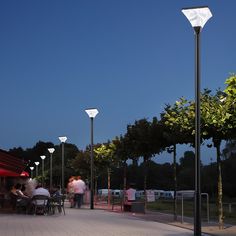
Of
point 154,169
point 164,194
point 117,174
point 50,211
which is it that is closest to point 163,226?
point 50,211

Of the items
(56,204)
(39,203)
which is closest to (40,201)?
(39,203)

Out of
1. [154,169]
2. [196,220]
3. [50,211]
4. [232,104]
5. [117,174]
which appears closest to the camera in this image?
[196,220]

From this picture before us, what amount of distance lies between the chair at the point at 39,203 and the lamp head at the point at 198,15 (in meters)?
11.3

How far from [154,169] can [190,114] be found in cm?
7378

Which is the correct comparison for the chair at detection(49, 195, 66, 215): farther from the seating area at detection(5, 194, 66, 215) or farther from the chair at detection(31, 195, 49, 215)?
the chair at detection(31, 195, 49, 215)

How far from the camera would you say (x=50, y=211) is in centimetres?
2555

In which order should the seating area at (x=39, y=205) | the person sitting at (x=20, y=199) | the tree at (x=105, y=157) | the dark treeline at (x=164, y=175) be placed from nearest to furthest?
1. the seating area at (x=39, y=205)
2. the person sitting at (x=20, y=199)
3. the tree at (x=105, y=157)
4. the dark treeline at (x=164, y=175)

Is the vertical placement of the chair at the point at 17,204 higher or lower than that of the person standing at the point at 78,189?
lower

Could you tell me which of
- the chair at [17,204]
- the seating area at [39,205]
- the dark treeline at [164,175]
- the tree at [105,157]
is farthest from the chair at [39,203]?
the dark treeline at [164,175]

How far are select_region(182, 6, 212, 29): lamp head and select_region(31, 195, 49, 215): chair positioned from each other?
37.0 ft

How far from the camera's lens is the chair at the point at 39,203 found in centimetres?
2375

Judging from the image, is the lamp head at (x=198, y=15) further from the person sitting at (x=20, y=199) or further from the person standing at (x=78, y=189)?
the person standing at (x=78, y=189)

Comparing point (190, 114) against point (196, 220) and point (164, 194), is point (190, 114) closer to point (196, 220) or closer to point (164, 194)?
point (196, 220)

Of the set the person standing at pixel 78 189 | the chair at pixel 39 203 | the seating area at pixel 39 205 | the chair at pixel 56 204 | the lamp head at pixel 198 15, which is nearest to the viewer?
the lamp head at pixel 198 15
